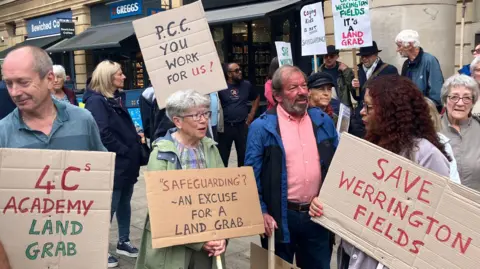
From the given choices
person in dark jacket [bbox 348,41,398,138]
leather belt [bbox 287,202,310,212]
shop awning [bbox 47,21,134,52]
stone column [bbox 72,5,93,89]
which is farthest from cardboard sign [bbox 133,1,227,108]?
stone column [bbox 72,5,93,89]

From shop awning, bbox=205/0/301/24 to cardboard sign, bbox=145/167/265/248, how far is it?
6.90 m

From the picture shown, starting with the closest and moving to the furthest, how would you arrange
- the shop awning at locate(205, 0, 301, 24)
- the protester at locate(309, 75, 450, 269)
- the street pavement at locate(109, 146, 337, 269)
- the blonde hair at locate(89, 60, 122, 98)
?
the protester at locate(309, 75, 450, 269), the blonde hair at locate(89, 60, 122, 98), the street pavement at locate(109, 146, 337, 269), the shop awning at locate(205, 0, 301, 24)

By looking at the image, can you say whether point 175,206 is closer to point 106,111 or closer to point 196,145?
point 196,145

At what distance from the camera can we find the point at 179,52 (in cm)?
330

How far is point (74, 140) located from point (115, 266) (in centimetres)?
212

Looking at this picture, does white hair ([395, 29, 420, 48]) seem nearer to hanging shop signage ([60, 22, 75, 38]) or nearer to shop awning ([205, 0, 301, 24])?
shop awning ([205, 0, 301, 24])

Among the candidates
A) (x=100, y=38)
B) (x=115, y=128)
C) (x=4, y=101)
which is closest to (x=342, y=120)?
(x=115, y=128)

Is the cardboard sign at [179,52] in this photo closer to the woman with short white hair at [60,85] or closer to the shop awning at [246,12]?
the woman with short white hair at [60,85]

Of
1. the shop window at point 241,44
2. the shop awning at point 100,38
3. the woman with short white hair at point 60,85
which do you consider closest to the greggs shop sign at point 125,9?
the shop awning at point 100,38

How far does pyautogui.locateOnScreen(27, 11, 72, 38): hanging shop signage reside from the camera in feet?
58.3

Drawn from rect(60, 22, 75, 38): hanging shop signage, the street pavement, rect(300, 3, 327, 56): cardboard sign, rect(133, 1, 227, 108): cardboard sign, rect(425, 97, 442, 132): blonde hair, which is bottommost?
the street pavement

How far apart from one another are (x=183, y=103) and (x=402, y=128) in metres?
1.22

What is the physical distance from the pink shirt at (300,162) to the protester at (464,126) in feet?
2.84

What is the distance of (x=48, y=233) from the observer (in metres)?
1.88
